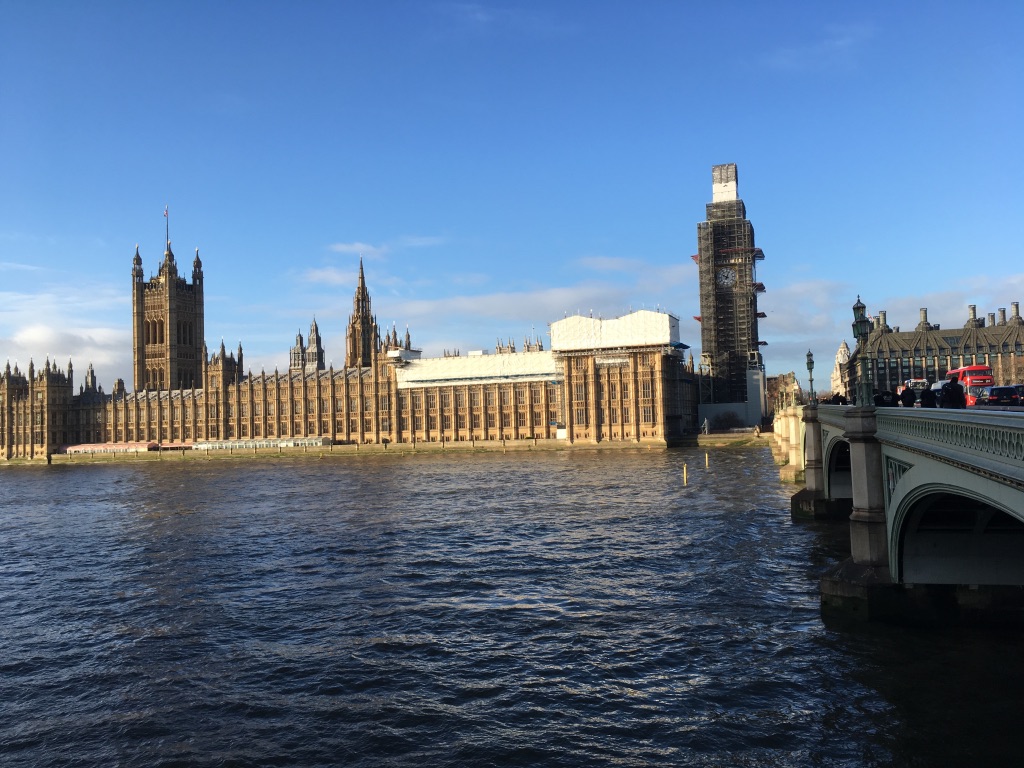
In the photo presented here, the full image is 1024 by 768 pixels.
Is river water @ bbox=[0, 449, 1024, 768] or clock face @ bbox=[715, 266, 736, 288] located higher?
clock face @ bbox=[715, 266, 736, 288]

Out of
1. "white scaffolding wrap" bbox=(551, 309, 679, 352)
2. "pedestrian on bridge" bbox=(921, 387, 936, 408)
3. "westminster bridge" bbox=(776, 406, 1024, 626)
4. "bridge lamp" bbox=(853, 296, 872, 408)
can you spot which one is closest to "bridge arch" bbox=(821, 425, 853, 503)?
"pedestrian on bridge" bbox=(921, 387, 936, 408)

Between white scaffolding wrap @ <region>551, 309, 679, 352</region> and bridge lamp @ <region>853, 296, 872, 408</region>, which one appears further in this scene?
white scaffolding wrap @ <region>551, 309, 679, 352</region>

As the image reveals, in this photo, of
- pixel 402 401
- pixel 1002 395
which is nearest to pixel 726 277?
pixel 402 401

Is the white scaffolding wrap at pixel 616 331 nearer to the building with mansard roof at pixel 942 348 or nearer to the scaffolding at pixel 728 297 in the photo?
the scaffolding at pixel 728 297

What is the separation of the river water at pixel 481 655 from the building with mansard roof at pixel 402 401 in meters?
92.1

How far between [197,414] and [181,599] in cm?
15902

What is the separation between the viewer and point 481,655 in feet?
79.3

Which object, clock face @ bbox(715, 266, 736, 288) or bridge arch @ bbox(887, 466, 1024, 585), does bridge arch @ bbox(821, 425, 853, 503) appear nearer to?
bridge arch @ bbox(887, 466, 1024, 585)

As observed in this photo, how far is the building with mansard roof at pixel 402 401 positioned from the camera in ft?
465

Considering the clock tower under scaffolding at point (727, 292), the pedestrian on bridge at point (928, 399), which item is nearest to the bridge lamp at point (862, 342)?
the pedestrian on bridge at point (928, 399)

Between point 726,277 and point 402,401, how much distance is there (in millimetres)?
73527

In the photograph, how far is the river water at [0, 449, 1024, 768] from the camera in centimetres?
1812

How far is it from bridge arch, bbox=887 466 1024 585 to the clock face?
14765 centimetres

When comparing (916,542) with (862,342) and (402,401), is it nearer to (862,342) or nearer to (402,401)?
(862,342)
